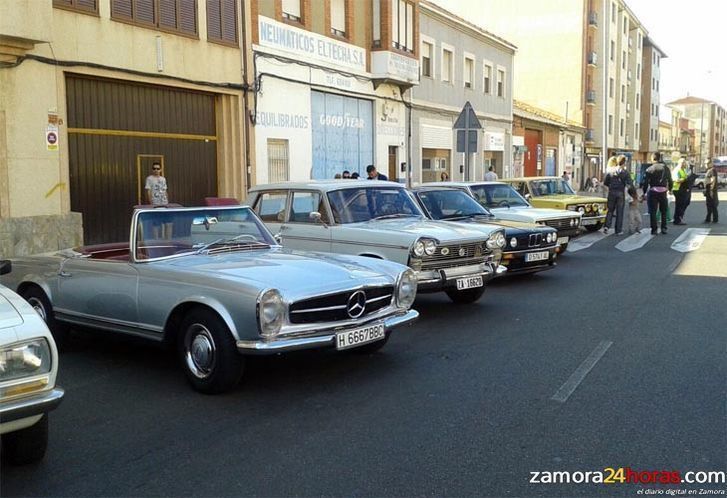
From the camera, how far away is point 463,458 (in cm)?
387

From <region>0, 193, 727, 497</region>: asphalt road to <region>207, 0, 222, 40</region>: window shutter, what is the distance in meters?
10.5

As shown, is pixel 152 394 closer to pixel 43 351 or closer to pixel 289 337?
pixel 289 337

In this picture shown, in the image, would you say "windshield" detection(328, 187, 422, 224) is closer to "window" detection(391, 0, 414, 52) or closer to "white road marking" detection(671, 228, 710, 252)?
"white road marking" detection(671, 228, 710, 252)

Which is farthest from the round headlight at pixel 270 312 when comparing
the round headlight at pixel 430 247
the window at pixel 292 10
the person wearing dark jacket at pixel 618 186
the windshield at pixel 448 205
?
the window at pixel 292 10

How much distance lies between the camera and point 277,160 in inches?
714

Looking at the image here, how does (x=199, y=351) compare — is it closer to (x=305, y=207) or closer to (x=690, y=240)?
(x=305, y=207)

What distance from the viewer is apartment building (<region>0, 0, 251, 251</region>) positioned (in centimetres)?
1155

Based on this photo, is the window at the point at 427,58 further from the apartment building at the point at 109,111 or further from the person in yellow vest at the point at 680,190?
the apartment building at the point at 109,111

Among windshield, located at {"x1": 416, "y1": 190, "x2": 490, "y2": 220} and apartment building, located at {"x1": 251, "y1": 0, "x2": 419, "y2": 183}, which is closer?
windshield, located at {"x1": 416, "y1": 190, "x2": 490, "y2": 220}

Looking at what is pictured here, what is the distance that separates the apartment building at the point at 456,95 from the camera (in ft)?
85.2

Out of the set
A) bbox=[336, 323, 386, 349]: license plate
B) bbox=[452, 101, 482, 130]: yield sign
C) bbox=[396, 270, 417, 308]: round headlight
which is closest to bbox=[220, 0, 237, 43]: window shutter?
bbox=[452, 101, 482, 130]: yield sign

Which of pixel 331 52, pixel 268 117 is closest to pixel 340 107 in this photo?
pixel 331 52

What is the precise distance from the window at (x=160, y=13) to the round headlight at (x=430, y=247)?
29.2ft

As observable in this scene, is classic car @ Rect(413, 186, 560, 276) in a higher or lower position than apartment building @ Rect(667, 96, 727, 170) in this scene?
lower
